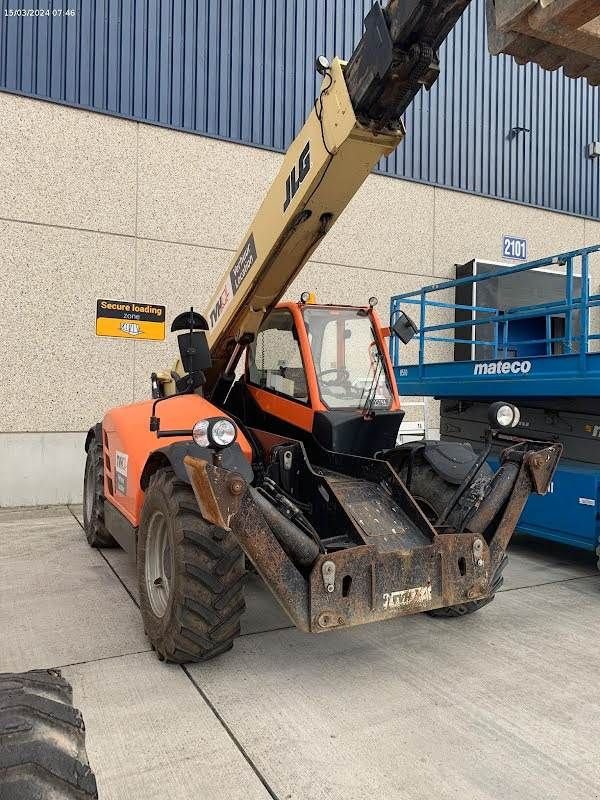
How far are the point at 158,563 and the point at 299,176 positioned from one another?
101 inches

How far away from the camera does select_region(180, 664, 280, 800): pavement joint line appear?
242 centimetres

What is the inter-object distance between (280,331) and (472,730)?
2.82 metres

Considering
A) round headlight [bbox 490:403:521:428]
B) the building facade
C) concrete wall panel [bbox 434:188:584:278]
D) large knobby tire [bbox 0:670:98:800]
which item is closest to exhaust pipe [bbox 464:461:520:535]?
round headlight [bbox 490:403:521:428]

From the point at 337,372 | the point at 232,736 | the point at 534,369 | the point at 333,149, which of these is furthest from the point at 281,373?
the point at 534,369

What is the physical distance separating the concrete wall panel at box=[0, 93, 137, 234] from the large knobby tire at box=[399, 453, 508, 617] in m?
5.64

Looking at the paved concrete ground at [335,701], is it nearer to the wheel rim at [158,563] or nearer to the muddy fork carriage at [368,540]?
the wheel rim at [158,563]

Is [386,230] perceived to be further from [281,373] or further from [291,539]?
[291,539]

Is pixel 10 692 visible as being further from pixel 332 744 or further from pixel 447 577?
pixel 447 577

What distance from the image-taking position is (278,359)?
4.55 meters

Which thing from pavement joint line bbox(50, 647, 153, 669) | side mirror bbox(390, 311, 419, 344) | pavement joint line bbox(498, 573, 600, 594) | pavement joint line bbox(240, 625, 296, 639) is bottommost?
pavement joint line bbox(498, 573, 600, 594)

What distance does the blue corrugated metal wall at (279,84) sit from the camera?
26.1ft

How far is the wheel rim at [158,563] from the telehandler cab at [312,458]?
0.01m

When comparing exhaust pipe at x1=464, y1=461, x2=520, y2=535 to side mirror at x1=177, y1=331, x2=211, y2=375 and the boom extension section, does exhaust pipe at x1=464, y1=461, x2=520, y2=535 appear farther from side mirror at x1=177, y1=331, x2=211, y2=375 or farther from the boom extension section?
the boom extension section

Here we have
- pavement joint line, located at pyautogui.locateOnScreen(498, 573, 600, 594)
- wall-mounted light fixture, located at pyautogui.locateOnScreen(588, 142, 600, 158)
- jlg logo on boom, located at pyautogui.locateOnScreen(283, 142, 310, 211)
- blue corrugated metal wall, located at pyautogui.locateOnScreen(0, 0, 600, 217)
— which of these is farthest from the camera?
wall-mounted light fixture, located at pyautogui.locateOnScreen(588, 142, 600, 158)
